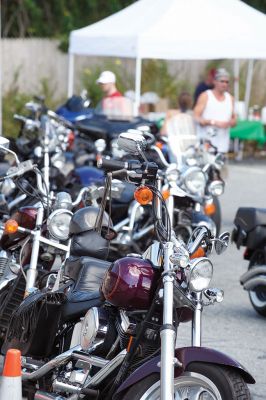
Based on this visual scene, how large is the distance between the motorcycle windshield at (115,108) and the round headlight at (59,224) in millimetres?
7715

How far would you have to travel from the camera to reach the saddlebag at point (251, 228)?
8734 mm

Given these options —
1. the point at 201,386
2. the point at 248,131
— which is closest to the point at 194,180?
the point at 201,386

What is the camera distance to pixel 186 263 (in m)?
5.03

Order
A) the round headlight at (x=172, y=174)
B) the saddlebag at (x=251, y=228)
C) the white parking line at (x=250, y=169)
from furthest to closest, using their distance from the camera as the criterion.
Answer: the white parking line at (x=250, y=169) → the round headlight at (x=172, y=174) → the saddlebag at (x=251, y=228)

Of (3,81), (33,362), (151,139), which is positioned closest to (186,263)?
(33,362)

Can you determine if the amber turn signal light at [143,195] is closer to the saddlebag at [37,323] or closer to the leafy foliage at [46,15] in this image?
the saddlebag at [37,323]

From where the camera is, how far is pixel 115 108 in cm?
1484

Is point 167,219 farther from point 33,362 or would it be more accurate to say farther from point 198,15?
point 198,15

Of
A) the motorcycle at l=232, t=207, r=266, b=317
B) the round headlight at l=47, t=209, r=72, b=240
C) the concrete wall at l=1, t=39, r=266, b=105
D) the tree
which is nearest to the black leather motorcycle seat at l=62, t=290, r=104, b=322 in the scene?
the round headlight at l=47, t=209, r=72, b=240

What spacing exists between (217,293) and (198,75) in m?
20.1

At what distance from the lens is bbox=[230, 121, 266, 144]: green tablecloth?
20969 mm

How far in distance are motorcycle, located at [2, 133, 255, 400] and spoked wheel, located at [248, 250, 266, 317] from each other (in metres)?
3.10

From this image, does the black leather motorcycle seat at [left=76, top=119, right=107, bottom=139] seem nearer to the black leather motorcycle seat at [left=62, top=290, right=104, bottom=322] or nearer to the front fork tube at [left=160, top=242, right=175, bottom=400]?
the black leather motorcycle seat at [left=62, top=290, right=104, bottom=322]

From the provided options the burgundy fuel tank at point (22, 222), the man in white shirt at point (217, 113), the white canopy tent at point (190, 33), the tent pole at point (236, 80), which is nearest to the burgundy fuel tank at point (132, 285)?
the burgundy fuel tank at point (22, 222)
